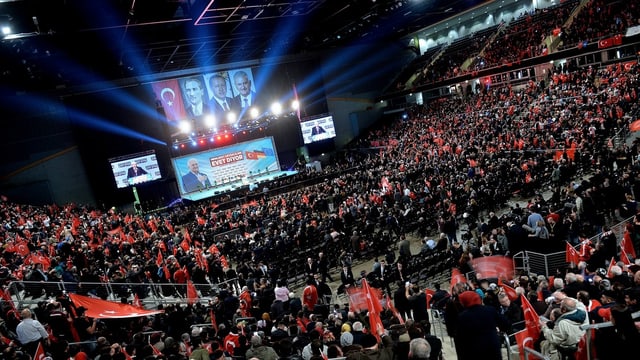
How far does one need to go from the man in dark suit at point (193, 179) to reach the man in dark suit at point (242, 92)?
21.9 ft

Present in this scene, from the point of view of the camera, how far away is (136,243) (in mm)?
15703

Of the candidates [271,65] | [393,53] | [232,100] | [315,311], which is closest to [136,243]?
[315,311]

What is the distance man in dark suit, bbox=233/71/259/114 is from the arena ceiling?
1.48 meters

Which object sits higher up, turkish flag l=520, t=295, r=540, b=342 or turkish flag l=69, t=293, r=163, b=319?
turkish flag l=69, t=293, r=163, b=319

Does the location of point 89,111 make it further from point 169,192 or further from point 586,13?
point 586,13

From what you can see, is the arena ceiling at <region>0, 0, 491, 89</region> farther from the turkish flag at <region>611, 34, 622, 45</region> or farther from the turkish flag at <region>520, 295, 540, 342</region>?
the turkish flag at <region>520, 295, 540, 342</region>

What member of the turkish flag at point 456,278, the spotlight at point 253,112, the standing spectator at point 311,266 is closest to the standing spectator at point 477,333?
the turkish flag at point 456,278

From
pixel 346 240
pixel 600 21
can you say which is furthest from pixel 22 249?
pixel 600 21

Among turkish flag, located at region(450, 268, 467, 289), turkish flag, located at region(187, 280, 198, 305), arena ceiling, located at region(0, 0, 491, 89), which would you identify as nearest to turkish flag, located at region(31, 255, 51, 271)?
turkish flag, located at region(187, 280, 198, 305)

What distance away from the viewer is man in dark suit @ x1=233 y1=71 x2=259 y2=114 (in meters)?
35.2

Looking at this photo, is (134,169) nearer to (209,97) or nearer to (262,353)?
(209,97)

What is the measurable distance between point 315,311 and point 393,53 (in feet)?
131

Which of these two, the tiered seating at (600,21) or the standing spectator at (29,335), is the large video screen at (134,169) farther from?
the tiered seating at (600,21)

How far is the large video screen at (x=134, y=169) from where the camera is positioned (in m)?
27.7
